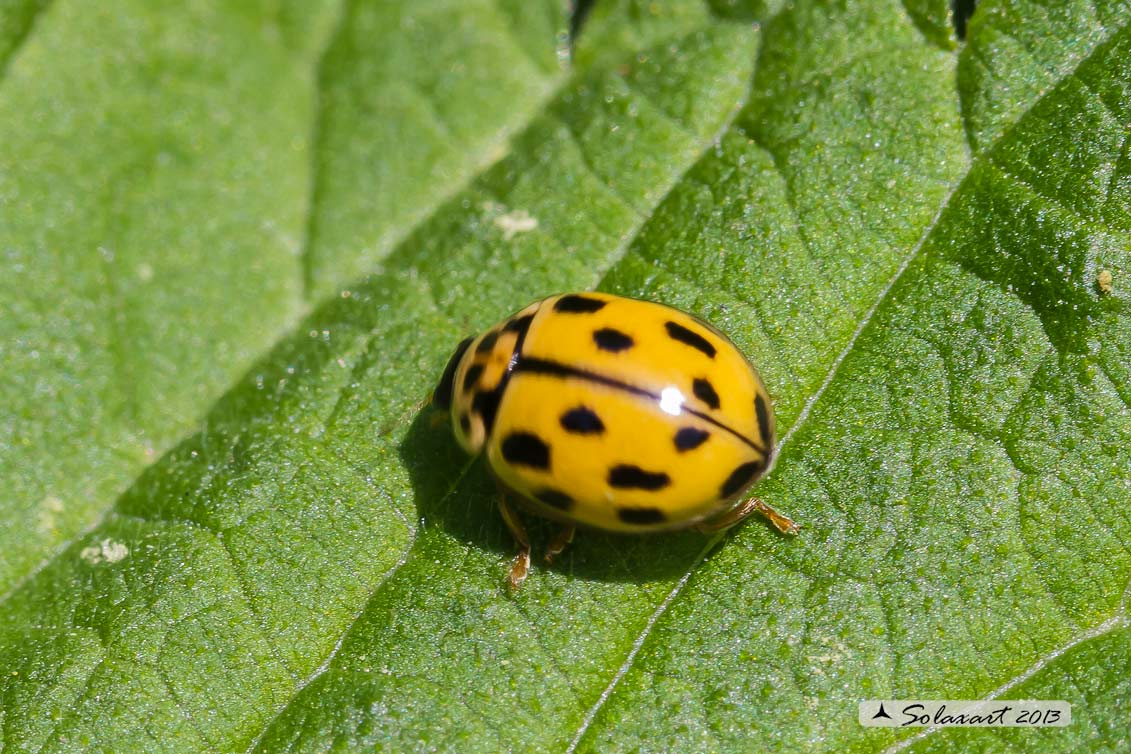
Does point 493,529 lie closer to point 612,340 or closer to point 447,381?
A: point 447,381

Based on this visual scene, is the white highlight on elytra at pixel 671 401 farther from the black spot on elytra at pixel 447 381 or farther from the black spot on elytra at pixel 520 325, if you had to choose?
the black spot on elytra at pixel 447 381

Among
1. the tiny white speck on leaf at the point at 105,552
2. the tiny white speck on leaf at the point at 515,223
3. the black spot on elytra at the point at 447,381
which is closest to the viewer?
the black spot on elytra at the point at 447,381

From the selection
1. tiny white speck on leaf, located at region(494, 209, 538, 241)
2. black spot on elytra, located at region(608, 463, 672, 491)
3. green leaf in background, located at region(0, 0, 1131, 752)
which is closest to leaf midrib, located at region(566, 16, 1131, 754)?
green leaf in background, located at region(0, 0, 1131, 752)

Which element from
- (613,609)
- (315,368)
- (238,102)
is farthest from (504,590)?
(238,102)

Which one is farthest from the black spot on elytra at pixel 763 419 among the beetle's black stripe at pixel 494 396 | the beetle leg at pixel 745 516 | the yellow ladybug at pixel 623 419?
the beetle's black stripe at pixel 494 396

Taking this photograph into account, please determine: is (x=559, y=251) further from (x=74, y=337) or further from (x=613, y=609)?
(x=74, y=337)
